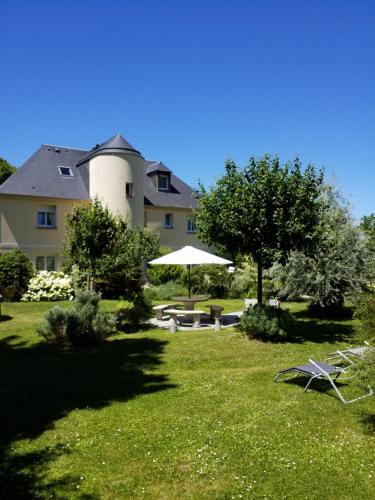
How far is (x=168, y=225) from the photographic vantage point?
30484 mm

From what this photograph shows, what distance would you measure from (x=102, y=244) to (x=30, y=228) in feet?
33.7

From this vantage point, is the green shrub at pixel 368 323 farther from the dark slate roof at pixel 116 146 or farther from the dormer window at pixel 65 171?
the dormer window at pixel 65 171

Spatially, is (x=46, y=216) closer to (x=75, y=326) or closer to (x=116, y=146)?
(x=116, y=146)

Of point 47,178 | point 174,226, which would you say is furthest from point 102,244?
point 174,226

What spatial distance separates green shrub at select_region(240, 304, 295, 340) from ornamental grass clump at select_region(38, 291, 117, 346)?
4008mm

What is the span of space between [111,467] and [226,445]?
4.70 ft

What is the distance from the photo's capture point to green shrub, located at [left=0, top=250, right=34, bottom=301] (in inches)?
790

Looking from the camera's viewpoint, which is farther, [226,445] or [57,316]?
[57,316]

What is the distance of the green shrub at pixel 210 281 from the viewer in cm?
2294

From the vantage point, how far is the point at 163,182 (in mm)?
31469

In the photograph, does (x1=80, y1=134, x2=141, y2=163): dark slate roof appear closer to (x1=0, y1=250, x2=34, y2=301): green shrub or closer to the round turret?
the round turret

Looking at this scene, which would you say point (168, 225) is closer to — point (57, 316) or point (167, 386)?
point (57, 316)

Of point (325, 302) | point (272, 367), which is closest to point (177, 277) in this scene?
point (325, 302)

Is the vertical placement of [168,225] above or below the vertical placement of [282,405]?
above
